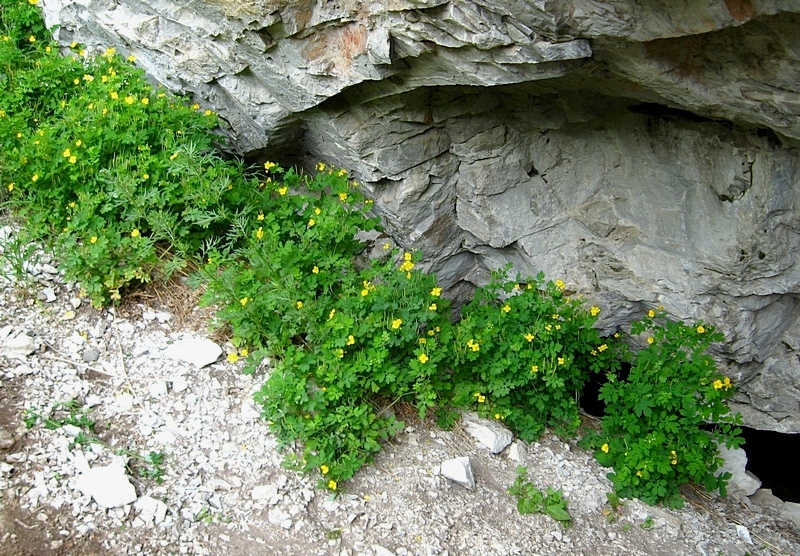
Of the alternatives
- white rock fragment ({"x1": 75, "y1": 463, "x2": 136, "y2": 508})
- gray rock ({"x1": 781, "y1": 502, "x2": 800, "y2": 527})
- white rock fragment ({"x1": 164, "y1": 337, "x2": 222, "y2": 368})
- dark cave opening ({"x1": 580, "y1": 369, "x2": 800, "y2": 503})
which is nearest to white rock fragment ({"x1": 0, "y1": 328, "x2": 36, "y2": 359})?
white rock fragment ({"x1": 164, "y1": 337, "x2": 222, "y2": 368})

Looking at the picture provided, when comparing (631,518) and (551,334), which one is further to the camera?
(551,334)

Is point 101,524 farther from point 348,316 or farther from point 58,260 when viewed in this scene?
point 58,260

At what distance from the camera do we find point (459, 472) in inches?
148

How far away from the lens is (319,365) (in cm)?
378

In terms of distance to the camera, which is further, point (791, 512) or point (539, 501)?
point (791, 512)

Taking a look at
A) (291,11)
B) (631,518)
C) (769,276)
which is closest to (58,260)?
(291,11)

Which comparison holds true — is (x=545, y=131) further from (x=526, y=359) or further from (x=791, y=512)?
(x=791, y=512)

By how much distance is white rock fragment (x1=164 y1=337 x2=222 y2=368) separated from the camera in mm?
4008

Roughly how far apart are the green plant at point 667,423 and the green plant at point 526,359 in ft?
0.92

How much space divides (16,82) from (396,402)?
352 centimetres

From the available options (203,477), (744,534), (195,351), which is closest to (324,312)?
(195,351)

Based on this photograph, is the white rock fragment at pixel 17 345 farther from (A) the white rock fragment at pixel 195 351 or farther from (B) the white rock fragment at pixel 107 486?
(B) the white rock fragment at pixel 107 486

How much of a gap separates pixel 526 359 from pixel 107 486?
226 cm

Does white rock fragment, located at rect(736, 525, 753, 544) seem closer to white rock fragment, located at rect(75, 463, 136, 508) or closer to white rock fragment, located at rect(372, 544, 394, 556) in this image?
white rock fragment, located at rect(372, 544, 394, 556)
